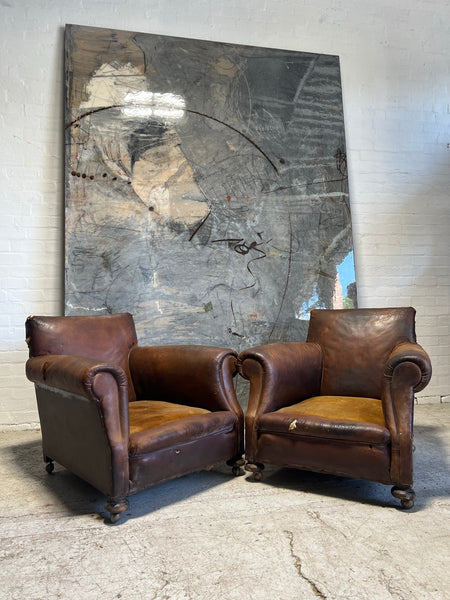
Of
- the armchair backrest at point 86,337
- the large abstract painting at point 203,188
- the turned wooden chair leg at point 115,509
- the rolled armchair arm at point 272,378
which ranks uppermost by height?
the large abstract painting at point 203,188

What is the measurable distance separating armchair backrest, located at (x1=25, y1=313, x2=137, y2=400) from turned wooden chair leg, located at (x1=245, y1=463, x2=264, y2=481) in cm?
76

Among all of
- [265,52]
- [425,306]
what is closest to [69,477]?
[425,306]

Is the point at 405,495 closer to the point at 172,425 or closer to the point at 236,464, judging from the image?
the point at 236,464

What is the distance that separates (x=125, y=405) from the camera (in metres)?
1.99

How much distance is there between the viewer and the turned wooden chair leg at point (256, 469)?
2.37m

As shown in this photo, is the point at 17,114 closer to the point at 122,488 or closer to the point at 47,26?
the point at 47,26

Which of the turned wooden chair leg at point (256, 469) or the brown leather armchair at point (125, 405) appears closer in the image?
the brown leather armchair at point (125, 405)

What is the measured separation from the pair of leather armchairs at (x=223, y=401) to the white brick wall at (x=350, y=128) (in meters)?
1.09

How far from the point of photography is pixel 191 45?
370cm

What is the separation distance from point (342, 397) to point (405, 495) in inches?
26.6

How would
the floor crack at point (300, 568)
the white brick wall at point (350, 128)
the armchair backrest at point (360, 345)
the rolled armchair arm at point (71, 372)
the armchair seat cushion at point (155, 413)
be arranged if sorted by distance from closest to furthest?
the floor crack at point (300, 568) < the rolled armchair arm at point (71, 372) < the armchair seat cushion at point (155, 413) < the armchair backrest at point (360, 345) < the white brick wall at point (350, 128)

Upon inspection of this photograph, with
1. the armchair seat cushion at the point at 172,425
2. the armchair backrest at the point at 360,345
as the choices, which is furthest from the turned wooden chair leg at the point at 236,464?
the armchair backrest at the point at 360,345

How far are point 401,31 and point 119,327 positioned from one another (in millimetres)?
3415

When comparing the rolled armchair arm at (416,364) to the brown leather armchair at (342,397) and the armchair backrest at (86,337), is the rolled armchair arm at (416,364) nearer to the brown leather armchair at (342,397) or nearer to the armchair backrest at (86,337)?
the brown leather armchair at (342,397)
